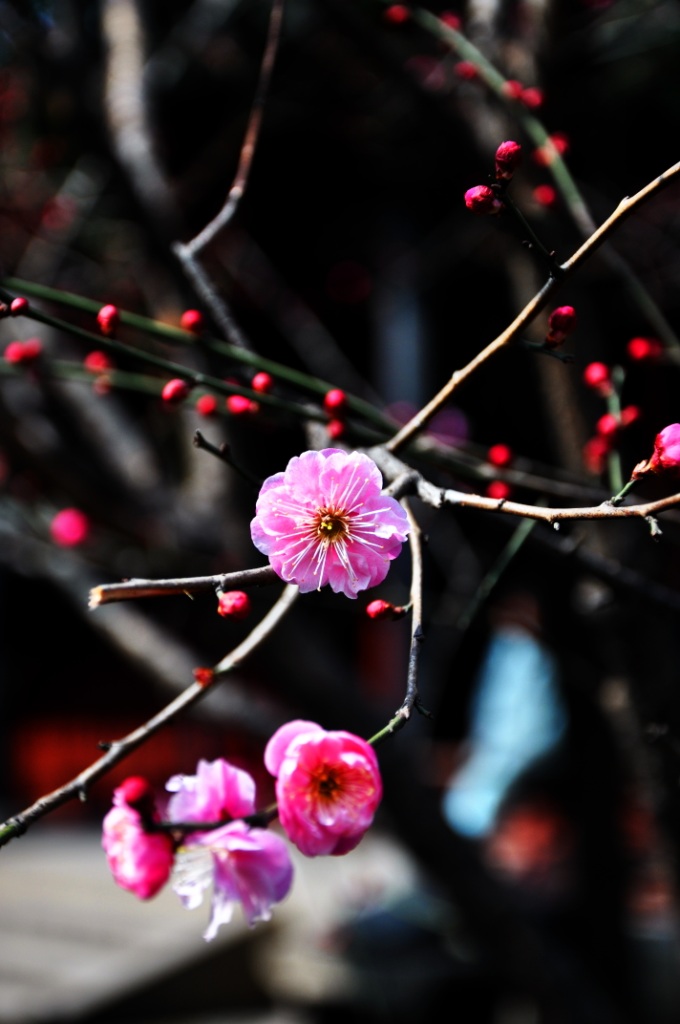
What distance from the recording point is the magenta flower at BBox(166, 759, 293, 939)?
0.76 meters

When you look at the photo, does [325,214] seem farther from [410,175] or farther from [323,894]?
[323,894]

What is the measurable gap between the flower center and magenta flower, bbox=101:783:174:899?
10.7 inches

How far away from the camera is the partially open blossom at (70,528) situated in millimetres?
1621

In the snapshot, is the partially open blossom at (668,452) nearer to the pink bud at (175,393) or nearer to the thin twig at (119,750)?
the thin twig at (119,750)

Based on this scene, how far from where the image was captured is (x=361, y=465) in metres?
0.64

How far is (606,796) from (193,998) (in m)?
1.91

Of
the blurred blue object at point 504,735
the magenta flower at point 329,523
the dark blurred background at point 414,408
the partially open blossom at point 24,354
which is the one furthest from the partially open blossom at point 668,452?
the blurred blue object at point 504,735

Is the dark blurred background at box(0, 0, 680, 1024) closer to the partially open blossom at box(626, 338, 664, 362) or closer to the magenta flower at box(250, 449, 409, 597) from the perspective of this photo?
the partially open blossom at box(626, 338, 664, 362)

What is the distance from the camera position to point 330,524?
67 cm

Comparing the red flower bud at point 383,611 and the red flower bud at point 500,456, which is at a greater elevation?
the red flower bud at point 500,456

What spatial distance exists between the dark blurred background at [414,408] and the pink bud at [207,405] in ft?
0.10

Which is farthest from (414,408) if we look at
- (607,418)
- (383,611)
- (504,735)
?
(383,611)

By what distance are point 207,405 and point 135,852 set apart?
46 centimetres

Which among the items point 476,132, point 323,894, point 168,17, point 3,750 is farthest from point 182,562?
point 3,750
